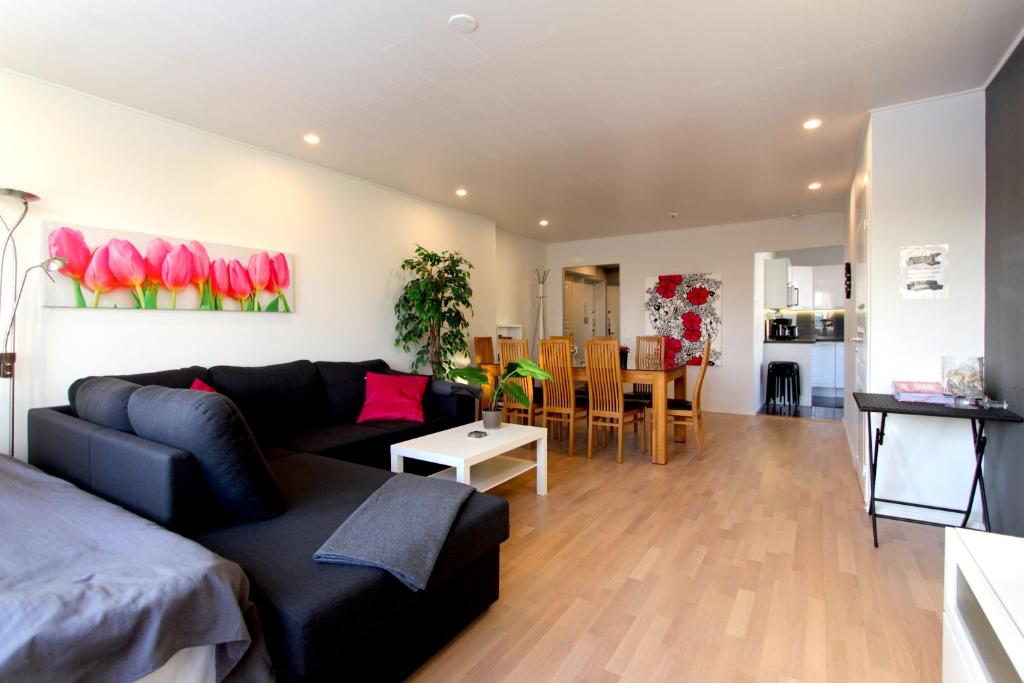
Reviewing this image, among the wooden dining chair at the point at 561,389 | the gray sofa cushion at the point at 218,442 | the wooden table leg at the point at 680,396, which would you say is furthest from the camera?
the wooden table leg at the point at 680,396

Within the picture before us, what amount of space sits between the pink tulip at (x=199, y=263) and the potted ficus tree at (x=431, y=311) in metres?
1.67

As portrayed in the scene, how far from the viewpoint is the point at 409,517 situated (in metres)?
1.69

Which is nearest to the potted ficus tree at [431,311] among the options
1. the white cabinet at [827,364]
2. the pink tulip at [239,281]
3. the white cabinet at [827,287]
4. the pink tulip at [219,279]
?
the pink tulip at [239,281]

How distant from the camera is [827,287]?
730 centimetres

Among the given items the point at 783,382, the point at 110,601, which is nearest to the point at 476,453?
the point at 110,601

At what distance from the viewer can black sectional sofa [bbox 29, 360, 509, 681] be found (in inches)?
51.4

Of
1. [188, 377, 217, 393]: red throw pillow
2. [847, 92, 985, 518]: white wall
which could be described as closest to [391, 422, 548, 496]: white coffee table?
[188, 377, 217, 393]: red throw pillow

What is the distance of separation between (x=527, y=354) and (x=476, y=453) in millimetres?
2116

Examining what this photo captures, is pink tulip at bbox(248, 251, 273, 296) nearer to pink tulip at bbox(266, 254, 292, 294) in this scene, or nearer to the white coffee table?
pink tulip at bbox(266, 254, 292, 294)

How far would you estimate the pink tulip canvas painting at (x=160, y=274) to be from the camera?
276 cm

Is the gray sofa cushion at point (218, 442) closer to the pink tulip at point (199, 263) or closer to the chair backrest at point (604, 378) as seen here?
the pink tulip at point (199, 263)

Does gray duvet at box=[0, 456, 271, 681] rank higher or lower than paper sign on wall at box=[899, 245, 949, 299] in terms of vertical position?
lower

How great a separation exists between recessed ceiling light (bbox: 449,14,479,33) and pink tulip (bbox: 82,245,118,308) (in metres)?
2.41

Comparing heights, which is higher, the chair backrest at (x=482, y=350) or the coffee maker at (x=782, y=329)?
the coffee maker at (x=782, y=329)
